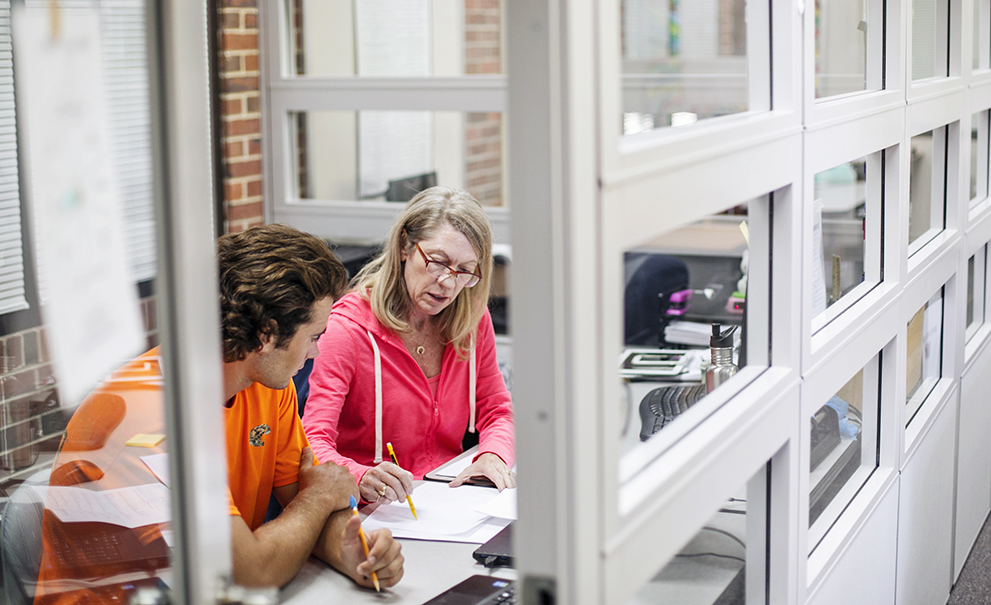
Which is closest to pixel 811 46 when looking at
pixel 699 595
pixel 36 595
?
pixel 699 595

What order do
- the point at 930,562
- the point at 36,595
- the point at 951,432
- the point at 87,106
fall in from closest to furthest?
the point at 87,106
the point at 36,595
the point at 930,562
the point at 951,432

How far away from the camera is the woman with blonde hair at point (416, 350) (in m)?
2.25

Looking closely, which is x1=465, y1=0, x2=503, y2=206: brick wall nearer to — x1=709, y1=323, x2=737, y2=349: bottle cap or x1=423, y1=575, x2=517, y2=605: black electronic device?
x1=709, y1=323, x2=737, y2=349: bottle cap

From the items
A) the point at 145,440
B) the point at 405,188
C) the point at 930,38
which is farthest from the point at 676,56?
the point at 405,188

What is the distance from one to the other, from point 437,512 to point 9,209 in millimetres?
1443

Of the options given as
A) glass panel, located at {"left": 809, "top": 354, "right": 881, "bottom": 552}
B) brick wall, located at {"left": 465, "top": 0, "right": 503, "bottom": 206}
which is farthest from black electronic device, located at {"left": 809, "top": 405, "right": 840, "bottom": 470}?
brick wall, located at {"left": 465, "top": 0, "right": 503, "bottom": 206}

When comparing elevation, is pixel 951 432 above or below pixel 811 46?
below

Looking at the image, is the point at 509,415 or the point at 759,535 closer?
the point at 759,535

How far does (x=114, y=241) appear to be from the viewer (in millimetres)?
840

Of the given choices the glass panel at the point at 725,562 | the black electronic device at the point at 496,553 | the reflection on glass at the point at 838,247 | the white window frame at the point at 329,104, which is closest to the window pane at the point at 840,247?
the reflection on glass at the point at 838,247

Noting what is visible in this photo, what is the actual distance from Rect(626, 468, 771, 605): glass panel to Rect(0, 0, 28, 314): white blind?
193 cm

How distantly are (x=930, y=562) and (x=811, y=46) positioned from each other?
1797 millimetres

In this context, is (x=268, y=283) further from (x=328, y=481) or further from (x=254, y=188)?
(x=254, y=188)

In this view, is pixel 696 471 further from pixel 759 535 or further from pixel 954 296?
pixel 954 296
